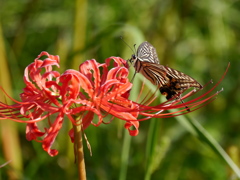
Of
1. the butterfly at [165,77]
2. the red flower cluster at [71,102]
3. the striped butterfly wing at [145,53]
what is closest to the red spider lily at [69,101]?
the red flower cluster at [71,102]

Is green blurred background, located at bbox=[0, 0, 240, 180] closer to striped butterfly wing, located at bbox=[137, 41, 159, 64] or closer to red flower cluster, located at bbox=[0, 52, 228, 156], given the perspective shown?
striped butterfly wing, located at bbox=[137, 41, 159, 64]

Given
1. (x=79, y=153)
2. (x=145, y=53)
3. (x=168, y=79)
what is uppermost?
(x=145, y=53)

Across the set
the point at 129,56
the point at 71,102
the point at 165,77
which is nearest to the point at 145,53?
the point at 165,77

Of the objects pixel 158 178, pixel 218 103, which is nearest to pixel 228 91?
pixel 218 103

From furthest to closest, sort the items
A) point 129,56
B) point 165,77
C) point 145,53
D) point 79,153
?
1. point 129,56
2. point 145,53
3. point 165,77
4. point 79,153

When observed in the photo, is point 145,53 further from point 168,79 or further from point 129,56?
point 129,56

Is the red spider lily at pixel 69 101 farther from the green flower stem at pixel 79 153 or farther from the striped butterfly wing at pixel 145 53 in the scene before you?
the striped butterfly wing at pixel 145 53

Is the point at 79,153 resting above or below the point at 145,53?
below

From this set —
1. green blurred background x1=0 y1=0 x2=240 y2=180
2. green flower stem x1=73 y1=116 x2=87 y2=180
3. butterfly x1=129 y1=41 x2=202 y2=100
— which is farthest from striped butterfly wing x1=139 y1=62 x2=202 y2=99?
green blurred background x1=0 y1=0 x2=240 y2=180
